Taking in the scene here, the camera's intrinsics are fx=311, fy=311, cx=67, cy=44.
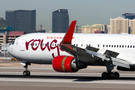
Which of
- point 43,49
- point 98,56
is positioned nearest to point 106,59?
point 98,56

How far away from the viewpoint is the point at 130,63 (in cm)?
3083

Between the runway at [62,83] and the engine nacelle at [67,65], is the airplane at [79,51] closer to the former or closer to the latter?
the engine nacelle at [67,65]

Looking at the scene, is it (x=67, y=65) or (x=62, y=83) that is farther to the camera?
(x=67, y=65)

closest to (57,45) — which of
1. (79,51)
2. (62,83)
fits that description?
(79,51)

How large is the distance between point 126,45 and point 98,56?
5.35 meters

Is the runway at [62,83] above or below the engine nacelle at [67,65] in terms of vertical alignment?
below

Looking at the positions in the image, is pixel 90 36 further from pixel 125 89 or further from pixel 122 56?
pixel 125 89

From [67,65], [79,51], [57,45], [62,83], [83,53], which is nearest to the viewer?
[62,83]

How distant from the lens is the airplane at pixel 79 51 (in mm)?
28203

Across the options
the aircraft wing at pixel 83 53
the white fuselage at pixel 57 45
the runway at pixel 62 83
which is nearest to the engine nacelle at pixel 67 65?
the aircraft wing at pixel 83 53

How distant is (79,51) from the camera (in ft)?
91.2

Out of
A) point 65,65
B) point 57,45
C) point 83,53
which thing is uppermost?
point 57,45

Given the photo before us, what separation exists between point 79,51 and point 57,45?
5460 mm

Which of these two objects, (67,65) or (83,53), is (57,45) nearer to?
(67,65)
